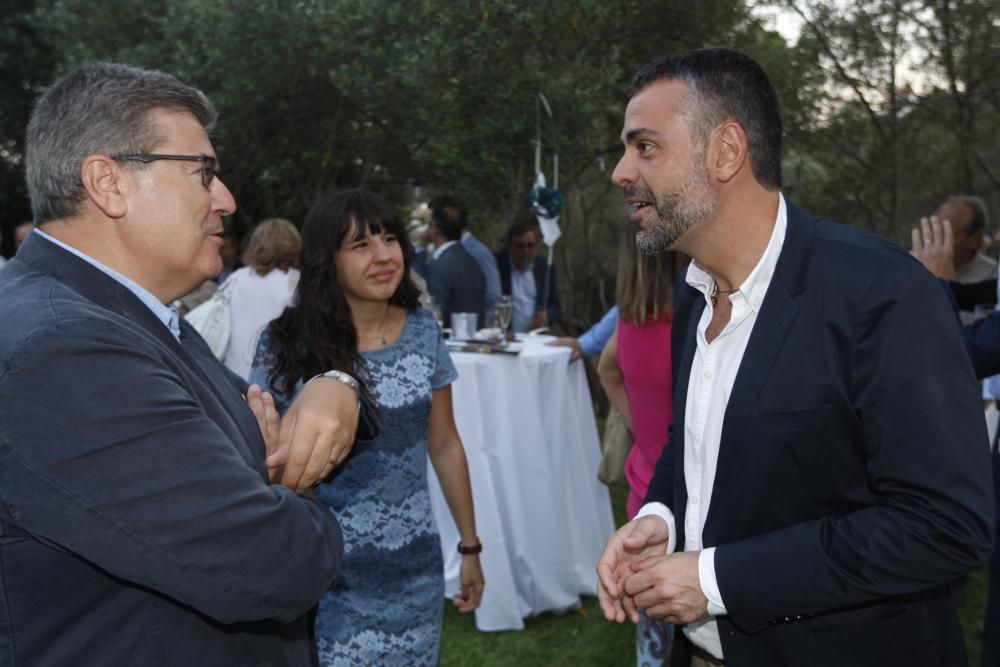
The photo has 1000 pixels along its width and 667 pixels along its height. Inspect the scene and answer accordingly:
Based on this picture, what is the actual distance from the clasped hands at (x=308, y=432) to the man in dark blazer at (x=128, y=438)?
14mm

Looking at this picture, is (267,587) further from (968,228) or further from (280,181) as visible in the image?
(280,181)

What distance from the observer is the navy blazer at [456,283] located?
6824 mm

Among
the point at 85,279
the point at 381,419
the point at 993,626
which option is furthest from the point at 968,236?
the point at 85,279

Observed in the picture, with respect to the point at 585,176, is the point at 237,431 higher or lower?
lower

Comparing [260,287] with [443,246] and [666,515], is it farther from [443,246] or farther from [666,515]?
[666,515]

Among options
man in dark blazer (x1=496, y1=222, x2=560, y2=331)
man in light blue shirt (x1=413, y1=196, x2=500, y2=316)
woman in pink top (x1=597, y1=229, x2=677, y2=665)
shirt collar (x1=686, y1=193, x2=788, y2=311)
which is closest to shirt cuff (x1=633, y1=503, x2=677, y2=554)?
shirt collar (x1=686, y1=193, x2=788, y2=311)

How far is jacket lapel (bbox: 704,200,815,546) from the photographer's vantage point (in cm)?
158

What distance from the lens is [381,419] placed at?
2631mm

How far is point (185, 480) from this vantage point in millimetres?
1146

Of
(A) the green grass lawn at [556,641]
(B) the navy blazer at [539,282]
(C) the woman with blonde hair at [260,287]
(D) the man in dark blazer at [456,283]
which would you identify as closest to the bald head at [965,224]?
(A) the green grass lawn at [556,641]

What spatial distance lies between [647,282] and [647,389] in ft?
1.43

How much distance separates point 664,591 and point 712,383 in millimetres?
475

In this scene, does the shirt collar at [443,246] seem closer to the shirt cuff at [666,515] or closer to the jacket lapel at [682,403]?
the jacket lapel at [682,403]

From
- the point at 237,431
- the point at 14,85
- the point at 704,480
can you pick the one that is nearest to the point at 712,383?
the point at 704,480
